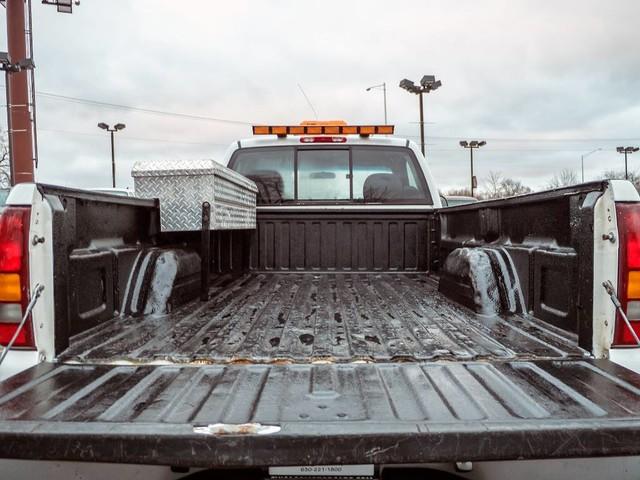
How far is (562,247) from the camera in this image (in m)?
2.17

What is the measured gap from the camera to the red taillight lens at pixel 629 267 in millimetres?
→ 1769

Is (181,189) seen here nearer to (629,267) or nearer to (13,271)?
(13,271)

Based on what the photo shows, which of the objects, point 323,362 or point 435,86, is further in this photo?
point 435,86

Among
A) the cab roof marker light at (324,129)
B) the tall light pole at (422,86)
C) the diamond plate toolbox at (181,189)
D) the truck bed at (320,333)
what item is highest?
the tall light pole at (422,86)

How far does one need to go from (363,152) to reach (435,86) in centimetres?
1941

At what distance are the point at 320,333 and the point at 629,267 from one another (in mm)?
1283

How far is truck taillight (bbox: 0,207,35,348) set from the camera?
1.75 meters

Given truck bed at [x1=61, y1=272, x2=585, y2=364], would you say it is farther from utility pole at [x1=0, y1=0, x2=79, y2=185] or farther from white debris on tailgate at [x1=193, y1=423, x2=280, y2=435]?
utility pole at [x1=0, y1=0, x2=79, y2=185]

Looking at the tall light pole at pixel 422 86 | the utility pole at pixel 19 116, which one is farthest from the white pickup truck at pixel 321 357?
the tall light pole at pixel 422 86

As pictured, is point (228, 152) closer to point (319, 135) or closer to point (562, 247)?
point (319, 135)

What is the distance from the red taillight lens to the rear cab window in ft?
10.1

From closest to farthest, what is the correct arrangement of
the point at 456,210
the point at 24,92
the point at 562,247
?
1. the point at 562,247
2. the point at 456,210
3. the point at 24,92

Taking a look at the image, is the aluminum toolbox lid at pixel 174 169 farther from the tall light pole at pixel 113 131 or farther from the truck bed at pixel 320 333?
the tall light pole at pixel 113 131

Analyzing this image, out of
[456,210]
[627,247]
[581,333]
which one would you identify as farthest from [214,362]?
[456,210]
